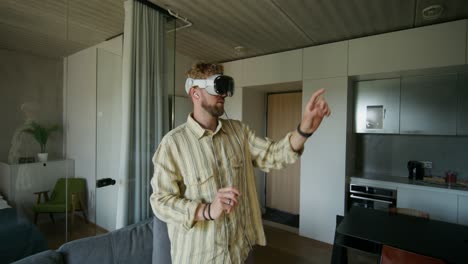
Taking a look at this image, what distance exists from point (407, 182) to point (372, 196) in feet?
1.27

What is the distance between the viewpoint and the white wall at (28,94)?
2.01m

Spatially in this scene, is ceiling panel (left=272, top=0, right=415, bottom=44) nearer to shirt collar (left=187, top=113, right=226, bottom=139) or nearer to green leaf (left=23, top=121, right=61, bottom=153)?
shirt collar (left=187, top=113, right=226, bottom=139)

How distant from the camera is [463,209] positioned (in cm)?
231

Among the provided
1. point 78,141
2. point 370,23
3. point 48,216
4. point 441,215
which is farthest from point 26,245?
point 441,215

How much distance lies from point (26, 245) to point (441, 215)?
372cm

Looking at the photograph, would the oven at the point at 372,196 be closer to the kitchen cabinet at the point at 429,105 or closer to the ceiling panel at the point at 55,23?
the kitchen cabinet at the point at 429,105

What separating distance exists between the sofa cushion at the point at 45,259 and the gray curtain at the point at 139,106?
20.7 inches

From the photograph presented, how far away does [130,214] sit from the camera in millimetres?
1886

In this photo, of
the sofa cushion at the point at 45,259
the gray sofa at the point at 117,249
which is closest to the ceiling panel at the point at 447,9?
the gray sofa at the point at 117,249

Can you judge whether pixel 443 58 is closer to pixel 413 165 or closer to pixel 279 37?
pixel 413 165

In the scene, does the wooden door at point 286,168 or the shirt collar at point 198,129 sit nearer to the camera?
the shirt collar at point 198,129

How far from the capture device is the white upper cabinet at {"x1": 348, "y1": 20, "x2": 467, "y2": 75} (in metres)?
2.24

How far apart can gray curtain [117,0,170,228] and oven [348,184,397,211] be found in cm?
226

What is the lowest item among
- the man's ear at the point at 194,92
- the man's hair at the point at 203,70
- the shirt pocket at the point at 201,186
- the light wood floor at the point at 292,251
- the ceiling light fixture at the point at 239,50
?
the light wood floor at the point at 292,251
